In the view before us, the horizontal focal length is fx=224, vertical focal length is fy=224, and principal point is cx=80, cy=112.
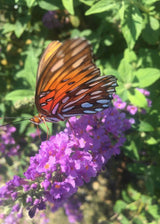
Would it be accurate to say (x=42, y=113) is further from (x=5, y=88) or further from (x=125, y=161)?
(x=125, y=161)

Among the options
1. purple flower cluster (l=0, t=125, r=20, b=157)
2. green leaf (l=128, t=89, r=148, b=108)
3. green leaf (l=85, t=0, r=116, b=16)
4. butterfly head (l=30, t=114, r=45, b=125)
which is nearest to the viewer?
butterfly head (l=30, t=114, r=45, b=125)

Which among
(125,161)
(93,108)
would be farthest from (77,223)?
(93,108)

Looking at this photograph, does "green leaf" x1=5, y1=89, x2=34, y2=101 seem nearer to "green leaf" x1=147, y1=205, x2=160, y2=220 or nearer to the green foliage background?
the green foliage background

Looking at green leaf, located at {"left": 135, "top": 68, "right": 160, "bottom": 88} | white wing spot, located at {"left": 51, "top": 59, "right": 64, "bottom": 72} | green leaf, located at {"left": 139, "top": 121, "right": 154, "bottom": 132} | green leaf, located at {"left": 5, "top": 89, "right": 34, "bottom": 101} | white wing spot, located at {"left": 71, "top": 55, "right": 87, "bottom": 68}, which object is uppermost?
white wing spot, located at {"left": 51, "top": 59, "right": 64, "bottom": 72}

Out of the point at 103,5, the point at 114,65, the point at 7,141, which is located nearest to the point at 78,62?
the point at 103,5

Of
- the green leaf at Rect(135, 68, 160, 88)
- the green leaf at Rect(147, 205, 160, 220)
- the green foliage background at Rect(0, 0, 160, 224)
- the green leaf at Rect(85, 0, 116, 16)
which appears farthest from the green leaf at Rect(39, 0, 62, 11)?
the green leaf at Rect(147, 205, 160, 220)

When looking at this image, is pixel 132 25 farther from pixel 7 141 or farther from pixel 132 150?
pixel 7 141

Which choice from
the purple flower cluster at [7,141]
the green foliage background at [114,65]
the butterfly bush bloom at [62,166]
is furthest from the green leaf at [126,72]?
the purple flower cluster at [7,141]
